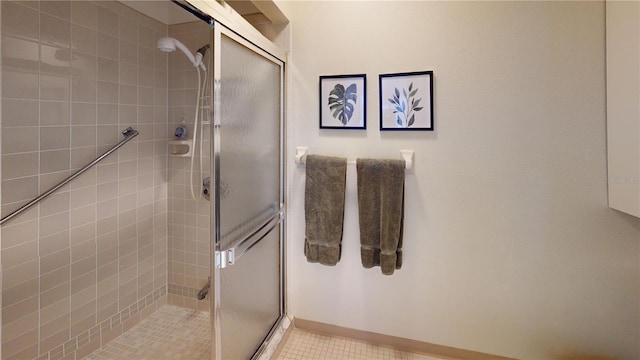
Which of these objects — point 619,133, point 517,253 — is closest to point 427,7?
point 619,133

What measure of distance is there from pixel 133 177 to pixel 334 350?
1.65m

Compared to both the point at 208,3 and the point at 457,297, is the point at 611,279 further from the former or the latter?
the point at 208,3

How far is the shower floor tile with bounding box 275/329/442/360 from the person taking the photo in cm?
160

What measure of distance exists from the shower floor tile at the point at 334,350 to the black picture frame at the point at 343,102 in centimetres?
129

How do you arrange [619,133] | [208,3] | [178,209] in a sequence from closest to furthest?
[208,3], [619,133], [178,209]

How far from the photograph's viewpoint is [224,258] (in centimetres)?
115

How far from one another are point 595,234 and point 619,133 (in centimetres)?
49

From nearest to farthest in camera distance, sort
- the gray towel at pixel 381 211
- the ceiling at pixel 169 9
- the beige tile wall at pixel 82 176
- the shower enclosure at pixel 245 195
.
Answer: the shower enclosure at pixel 245 195 < the beige tile wall at pixel 82 176 < the gray towel at pixel 381 211 < the ceiling at pixel 169 9

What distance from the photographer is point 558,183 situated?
142cm

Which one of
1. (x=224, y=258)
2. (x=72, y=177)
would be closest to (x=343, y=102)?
(x=224, y=258)

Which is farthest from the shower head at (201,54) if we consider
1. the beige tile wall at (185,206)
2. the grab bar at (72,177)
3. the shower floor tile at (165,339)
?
the shower floor tile at (165,339)

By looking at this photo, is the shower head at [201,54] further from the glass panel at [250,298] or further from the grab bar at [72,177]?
the glass panel at [250,298]

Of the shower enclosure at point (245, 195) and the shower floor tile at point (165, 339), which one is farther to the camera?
the shower floor tile at point (165, 339)

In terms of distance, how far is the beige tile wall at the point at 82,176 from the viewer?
132cm
